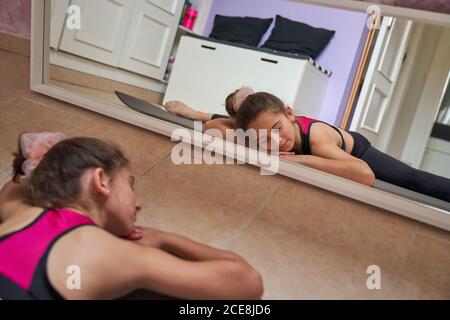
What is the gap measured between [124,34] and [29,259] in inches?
87.9

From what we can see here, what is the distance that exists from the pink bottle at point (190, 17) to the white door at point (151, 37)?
11 cm

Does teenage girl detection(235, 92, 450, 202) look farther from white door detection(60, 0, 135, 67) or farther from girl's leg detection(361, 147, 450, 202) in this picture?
white door detection(60, 0, 135, 67)

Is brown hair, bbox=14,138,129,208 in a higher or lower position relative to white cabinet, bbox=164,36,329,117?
lower

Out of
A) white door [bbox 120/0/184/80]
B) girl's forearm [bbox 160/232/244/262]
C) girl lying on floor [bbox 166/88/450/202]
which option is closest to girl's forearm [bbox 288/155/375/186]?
girl lying on floor [bbox 166/88/450/202]

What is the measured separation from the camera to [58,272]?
0.58 m

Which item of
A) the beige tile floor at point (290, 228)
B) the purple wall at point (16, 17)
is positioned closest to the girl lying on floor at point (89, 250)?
the beige tile floor at point (290, 228)

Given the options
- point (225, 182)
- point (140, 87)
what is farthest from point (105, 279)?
point (140, 87)

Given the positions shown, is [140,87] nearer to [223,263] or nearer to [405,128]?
[405,128]

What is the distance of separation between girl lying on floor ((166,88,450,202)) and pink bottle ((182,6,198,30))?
200 cm

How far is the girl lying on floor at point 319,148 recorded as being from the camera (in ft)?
3.82

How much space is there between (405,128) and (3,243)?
3.02 m

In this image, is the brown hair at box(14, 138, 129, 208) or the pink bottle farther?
the pink bottle

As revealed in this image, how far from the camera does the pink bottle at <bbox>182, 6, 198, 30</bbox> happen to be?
124 inches

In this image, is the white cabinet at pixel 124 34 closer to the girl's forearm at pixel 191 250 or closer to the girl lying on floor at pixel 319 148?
the girl lying on floor at pixel 319 148
